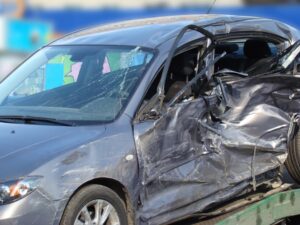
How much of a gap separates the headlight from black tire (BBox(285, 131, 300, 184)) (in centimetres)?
247

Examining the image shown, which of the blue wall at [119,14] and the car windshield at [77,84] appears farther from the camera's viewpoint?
the blue wall at [119,14]

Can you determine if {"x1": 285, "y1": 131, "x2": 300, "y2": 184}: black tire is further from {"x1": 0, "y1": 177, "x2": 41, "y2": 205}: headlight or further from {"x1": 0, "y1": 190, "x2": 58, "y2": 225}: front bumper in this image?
{"x1": 0, "y1": 177, "x2": 41, "y2": 205}: headlight

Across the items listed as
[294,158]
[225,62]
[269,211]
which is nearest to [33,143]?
[269,211]

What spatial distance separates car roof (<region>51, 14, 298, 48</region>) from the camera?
4680mm

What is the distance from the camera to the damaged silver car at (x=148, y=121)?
370 cm

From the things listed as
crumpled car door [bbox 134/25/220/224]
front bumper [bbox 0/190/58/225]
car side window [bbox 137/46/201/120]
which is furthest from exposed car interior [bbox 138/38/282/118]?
front bumper [bbox 0/190/58/225]

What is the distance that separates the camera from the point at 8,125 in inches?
166

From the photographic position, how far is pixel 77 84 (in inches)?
181

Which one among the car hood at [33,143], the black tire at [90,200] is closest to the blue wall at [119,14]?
the car hood at [33,143]

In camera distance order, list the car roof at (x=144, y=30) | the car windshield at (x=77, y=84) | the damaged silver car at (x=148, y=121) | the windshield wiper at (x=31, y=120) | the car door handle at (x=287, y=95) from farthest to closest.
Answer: the car door handle at (x=287, y=95), the car roof at (x=144, y=30), the car windshield at (x=77, y=84), the windshield wiper at (x=31, y=120), the damaged silver car at (x=148, y=121)

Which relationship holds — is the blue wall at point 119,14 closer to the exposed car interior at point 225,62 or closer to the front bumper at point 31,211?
the exposed car interior at point 225,62

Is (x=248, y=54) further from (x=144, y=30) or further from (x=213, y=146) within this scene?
(x=213, y=146)

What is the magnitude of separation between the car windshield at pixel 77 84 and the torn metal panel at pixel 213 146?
0.37 metres

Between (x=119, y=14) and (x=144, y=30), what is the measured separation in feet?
62.1
